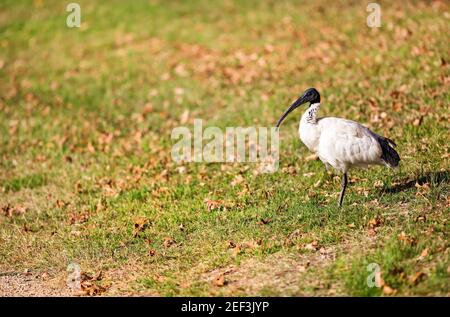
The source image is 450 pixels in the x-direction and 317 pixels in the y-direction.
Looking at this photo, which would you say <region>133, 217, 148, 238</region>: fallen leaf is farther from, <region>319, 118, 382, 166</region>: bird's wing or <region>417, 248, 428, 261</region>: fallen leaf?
<region>417, 248, 428, 261</region>: fallen leaf

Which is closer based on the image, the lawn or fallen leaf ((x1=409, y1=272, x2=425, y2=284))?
fallen leaf ((x1=409, y1=272, x2=425, y2=284))

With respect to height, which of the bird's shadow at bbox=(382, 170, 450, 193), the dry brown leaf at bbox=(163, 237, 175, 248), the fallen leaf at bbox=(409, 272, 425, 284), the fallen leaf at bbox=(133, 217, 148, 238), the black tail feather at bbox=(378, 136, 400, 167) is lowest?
the fallen leaf at bbox=(409, 272, 425, 284)

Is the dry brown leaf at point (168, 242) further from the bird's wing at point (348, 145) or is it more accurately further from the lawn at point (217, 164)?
the bird's wing at point (348, 145)

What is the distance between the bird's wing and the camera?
8.45 meters

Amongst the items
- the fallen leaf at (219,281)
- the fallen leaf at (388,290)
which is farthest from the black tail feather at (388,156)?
the fallen leaf at (219,281)

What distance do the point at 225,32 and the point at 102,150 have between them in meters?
6.87

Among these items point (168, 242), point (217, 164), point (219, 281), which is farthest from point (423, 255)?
point (217, 164)

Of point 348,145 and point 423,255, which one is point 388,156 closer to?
point 348,145

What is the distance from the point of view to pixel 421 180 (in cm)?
918

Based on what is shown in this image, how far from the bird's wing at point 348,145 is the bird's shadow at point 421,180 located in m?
0.75

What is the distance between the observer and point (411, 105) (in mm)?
12133

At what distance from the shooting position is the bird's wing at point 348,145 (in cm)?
845

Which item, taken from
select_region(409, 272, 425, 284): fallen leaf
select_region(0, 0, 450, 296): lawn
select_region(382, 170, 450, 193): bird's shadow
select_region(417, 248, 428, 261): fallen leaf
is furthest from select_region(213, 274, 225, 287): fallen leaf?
select_region(382, 170, 450, 193): bird's shadow

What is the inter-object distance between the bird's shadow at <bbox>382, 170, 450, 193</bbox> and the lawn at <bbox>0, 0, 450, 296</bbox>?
3 cm
